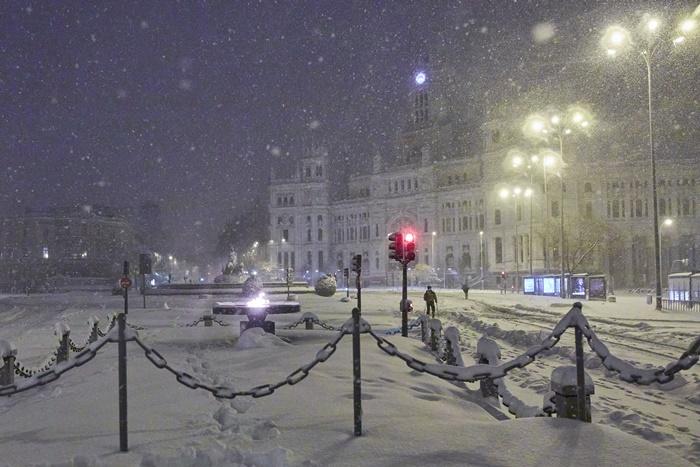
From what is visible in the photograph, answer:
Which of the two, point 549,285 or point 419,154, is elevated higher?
point 419,154

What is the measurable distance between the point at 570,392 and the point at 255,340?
8.58 metres

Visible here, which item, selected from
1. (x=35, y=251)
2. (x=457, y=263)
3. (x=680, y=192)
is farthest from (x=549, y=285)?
Answer: (x=35, y=251)

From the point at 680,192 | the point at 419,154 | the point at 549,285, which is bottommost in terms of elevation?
the point at 549,285

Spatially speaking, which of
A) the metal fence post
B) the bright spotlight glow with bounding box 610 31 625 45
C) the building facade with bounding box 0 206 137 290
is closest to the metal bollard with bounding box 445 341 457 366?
the metal fence post

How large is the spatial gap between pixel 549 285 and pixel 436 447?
46556 mm

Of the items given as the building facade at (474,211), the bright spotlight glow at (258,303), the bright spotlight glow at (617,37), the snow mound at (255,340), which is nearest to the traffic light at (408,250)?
the bright spotlight glow at (258,303)

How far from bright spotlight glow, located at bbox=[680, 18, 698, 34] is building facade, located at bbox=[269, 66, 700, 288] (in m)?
19.2

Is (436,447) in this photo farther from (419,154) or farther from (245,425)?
(419,154)

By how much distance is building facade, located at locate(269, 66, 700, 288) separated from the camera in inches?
2761

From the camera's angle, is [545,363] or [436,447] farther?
[545,363]

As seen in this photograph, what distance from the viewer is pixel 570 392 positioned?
19.8ft

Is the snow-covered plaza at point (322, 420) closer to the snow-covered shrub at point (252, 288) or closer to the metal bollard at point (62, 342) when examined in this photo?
the metal bollard at point (62, 342)

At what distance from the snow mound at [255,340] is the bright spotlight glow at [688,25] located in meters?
19.8

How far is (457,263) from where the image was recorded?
92938 millimetres
